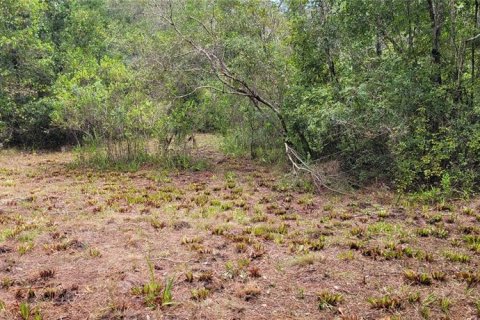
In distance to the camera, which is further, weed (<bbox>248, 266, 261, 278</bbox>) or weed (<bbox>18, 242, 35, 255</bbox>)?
weed (<bbox>18, 242, 35, 255</bbox>)

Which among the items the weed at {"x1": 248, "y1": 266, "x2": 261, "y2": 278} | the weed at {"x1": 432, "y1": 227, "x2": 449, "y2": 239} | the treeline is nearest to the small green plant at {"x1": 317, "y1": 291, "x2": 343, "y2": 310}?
the weed at {"x1": 248, "y1": 266, "x2": 261, "y2": 278}

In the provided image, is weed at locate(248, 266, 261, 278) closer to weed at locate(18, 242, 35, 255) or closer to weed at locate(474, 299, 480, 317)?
weed at locate(474, 299, 480, 317)

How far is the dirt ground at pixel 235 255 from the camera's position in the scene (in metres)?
3.89

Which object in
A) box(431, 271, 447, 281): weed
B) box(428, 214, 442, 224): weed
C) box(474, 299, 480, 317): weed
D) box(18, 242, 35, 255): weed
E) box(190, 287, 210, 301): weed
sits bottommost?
box(474, 299, 480, 317): weed

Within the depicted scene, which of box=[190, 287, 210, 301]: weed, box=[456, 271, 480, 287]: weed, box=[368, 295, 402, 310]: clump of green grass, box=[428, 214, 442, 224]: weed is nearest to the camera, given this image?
box=[368, 295, 402, 310]: clump of green grass

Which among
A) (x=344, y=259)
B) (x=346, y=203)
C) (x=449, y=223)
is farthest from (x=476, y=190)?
(x=344, y=259)

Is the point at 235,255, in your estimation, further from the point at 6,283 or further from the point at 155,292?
the point at 6,283

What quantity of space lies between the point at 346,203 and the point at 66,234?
493 centimetres

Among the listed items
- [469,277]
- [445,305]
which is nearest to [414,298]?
[445,305]

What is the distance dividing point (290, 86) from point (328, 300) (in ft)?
22.5

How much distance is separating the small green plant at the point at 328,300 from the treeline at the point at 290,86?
409 centimetres

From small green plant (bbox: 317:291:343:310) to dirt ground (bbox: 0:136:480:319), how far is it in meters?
0.01

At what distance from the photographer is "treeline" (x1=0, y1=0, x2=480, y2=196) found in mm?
7539

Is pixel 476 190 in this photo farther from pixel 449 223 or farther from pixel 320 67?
pixel 320 67
